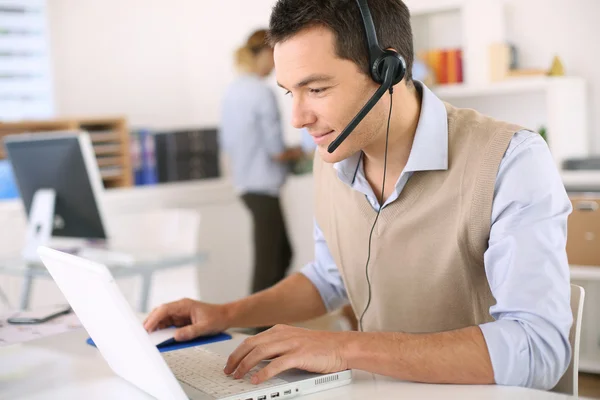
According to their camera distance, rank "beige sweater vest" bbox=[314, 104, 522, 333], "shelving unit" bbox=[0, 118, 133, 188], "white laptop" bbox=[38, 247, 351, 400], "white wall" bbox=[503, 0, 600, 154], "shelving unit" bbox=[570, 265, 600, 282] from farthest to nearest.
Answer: "shelving unit" bbox=[0, 118, 133, 188] → "white wall" bbox=[503, 0, 600, 154] → "shelving unit" bbox=[570, 265, 600, 282] → "beige sweater vest" bbox=[314, 104, 522, 333] → "white laptop" bbox=[38, 247, 351, 400]

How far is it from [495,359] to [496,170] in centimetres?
32

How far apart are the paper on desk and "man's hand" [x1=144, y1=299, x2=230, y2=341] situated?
0.24m

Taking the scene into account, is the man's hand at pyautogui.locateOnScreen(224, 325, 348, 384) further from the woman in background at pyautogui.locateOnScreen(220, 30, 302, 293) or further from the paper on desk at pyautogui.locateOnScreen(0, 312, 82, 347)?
the woman in background at pyautogui.locateOnScreen(220, 30, 302, 293)

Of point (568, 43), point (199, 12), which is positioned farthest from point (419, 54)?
point (199, 12)

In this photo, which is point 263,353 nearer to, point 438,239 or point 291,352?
point 291,352

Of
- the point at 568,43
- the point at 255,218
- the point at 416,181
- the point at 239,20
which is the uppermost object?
the point at 239,20

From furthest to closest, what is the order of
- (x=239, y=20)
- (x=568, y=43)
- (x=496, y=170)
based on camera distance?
(x=239, y=20) → (x=568, y=43) → (x=496, y=170)

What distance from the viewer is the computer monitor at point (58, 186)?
2648 millimetres

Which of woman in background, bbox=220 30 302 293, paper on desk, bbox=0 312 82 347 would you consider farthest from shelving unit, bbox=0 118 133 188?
paper on desk, bbox=0 312 82 347

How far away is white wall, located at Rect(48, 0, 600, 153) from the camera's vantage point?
504cm

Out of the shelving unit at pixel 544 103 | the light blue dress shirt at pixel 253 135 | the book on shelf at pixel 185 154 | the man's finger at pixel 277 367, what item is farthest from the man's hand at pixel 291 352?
the book on shelf at pixel 185 154

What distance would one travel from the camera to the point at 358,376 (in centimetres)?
118

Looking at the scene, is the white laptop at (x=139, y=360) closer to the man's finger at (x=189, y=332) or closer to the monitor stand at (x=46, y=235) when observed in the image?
the man's finger at (x=189, y=332)

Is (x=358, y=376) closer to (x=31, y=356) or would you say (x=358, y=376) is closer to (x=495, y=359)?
(x=495, y=359)
